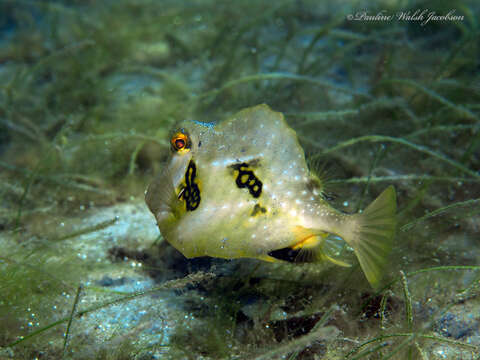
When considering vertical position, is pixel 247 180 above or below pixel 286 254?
above

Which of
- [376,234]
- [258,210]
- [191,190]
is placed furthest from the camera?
[191,190]

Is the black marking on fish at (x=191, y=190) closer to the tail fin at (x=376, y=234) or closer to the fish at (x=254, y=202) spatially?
the fish at (x=254, y=202)

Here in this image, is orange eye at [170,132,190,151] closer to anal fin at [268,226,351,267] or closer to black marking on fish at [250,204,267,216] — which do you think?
black marking on fish at [250,204,267,216]

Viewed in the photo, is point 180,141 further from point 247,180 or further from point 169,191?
point 247,180

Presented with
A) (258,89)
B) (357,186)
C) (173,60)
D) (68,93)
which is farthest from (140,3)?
(357,186)

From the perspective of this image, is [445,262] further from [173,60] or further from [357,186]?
[173,60]

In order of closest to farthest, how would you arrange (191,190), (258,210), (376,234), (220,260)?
(376,234) < (258,210) < (191,190) < (220,260)

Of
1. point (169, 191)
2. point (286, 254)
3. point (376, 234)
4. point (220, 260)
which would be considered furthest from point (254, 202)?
point (220, 260)

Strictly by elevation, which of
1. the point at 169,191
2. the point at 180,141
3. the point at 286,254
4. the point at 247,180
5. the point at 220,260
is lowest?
the point at 220,260
